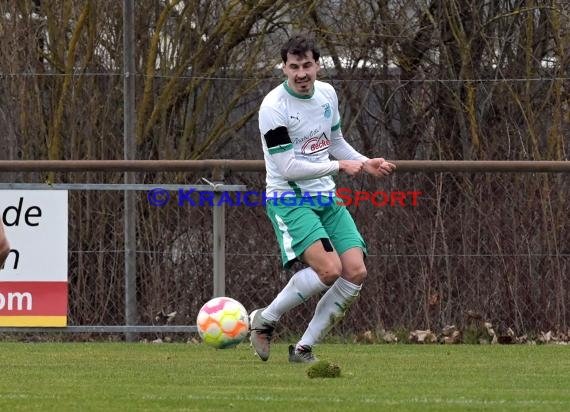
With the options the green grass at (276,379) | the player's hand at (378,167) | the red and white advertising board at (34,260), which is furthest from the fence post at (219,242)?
the player's hand at (378,167)

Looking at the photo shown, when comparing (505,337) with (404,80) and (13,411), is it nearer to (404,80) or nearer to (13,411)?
(404,80)

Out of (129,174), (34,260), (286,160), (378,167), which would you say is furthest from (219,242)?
(378,167)

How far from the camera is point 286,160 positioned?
8750mm

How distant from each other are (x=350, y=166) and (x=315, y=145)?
43cm

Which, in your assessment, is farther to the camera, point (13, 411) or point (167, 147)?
point (167, 147)

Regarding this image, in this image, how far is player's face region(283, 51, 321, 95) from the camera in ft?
29.0

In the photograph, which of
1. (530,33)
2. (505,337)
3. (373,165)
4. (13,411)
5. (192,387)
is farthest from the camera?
(530,33)

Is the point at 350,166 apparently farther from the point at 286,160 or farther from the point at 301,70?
the point at 301,70

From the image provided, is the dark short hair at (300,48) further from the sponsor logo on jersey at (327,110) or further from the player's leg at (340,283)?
the player's leg at (340,283)

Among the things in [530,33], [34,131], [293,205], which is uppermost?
[530,33]

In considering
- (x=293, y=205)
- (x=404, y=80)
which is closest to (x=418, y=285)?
(x=404, y=80)

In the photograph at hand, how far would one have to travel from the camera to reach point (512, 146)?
12.5 m

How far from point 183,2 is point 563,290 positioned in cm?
453

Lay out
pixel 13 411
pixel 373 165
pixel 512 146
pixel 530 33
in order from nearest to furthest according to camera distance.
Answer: pixel 13 411 → pixel 373 165 → pixel 512 146 → pixel 530 33
